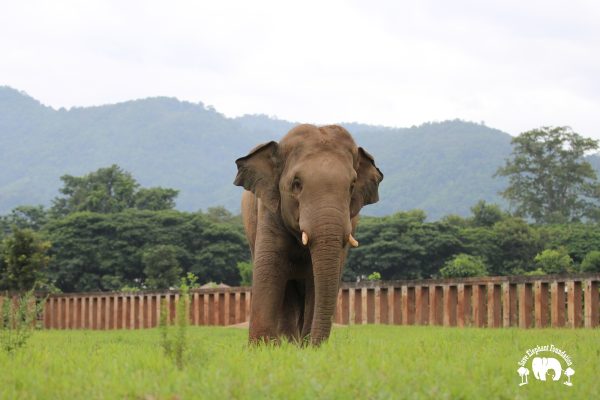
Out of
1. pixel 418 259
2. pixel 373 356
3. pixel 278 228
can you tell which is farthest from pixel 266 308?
pixel 418 259

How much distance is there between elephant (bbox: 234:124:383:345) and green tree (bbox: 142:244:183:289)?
5786 centimetres

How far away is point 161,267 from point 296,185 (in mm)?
59948

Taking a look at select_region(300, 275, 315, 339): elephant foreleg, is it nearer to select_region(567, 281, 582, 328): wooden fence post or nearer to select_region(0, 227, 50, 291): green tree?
select_region(567, 281, 582, 328): wooden fence post

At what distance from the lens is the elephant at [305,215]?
33.7 ft

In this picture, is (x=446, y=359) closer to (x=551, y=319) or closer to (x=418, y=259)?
(x=551, y=319)

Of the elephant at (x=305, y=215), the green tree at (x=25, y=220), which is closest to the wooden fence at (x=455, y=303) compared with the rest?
the elephant at (x=305, y=215)

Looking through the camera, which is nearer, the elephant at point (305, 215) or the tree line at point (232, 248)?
the elephant at point (305, 215)

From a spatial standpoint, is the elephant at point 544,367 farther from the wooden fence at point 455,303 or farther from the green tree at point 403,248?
the green tree at point 403,248

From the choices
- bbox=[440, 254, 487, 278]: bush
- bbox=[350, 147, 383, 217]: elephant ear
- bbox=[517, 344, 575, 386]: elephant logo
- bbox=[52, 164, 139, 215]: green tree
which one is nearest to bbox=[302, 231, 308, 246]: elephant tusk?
bbox=[350, 147, 383, 217]: elephant ear

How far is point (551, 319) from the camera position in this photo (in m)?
25.0

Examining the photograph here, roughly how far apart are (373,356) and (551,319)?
56.0 feet

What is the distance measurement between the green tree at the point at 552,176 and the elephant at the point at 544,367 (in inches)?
3756

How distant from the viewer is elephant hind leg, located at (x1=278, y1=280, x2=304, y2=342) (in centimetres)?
1252

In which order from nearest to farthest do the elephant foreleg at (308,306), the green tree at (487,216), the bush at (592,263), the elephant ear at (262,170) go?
the elephant foreleg at (308,306) < the elephant ear at (262,170) < the bush at (592,263) < the green tree at (487,216)
